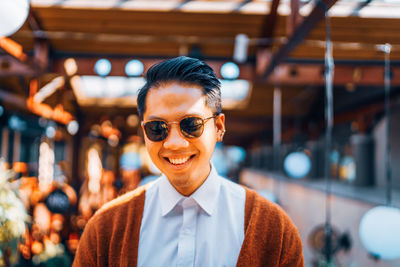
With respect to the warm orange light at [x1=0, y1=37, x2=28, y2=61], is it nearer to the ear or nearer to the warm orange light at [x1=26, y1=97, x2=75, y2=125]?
the warm orange light at [x1=26, y1=97, x2=75, y2=125]

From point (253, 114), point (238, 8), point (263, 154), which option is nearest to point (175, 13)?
point (238, 8)

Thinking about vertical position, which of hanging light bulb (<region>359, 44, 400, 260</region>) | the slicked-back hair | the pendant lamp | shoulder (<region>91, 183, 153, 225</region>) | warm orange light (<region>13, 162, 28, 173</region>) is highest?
the pendant lamp

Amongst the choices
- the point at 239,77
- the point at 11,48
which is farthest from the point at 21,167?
the point at 239,77

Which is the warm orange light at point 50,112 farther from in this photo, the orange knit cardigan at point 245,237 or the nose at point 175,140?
the nose at point 175,140

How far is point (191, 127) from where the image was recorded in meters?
0.89

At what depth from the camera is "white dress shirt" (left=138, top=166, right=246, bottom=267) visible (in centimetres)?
93

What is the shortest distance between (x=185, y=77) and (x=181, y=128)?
132 mm

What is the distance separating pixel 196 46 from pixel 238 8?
2.82 feet

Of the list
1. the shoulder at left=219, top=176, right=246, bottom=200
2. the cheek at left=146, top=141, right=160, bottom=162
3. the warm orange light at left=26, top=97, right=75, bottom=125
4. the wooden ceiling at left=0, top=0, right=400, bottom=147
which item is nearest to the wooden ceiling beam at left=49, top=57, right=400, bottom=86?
the wooden ceiling at left=0, top=0, right=400, bottom=147

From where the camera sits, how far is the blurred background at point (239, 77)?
8.91ft

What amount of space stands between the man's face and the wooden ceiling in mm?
3675

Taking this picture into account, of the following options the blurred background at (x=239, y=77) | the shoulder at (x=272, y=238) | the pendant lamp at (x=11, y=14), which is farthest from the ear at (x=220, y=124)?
the pendant lamp at (x=11, y=14)

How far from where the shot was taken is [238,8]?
15.7 feet

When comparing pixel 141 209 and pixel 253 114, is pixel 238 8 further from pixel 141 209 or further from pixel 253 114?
pixel 253 114
